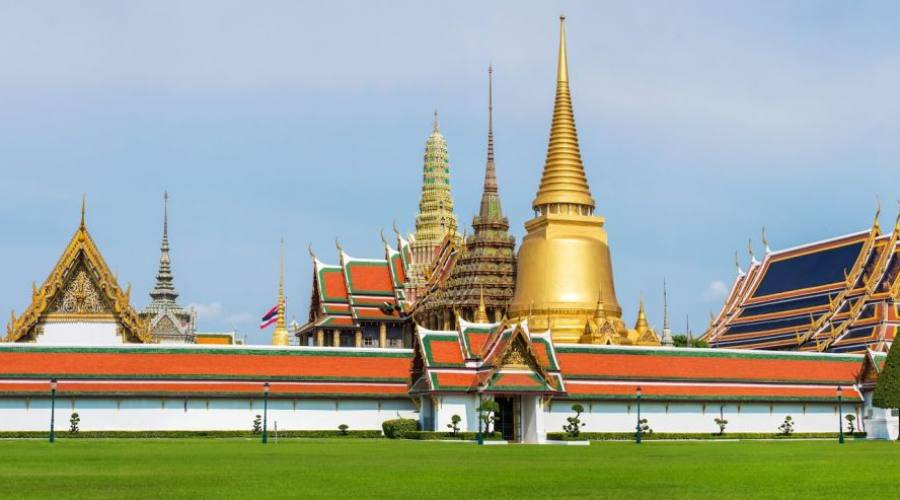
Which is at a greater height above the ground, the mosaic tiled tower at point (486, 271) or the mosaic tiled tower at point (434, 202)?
the mosaic tiled tower at point (434, 202)

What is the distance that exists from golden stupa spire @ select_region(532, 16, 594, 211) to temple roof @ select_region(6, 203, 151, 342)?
73.7 ft

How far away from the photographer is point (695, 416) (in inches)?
2116

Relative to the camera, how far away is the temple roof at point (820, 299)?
6494 centimetres

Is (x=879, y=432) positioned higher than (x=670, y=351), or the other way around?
(x=670, y=351)

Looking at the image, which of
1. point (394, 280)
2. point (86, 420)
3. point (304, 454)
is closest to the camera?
point (304, 454)

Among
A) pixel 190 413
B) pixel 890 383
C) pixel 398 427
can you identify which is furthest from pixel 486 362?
pixel 890 383

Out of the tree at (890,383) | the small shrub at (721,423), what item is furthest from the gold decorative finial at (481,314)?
the tree at (890,383)

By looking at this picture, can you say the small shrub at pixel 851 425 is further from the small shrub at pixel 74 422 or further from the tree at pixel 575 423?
the small shrub at pixel 74 422

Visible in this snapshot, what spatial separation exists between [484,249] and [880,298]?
22572mm

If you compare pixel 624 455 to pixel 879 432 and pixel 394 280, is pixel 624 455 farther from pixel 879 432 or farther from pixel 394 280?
pixel 394 280

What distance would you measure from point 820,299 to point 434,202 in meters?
34.0

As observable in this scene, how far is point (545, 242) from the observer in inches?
2721

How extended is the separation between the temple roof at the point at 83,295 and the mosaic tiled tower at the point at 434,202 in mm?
30470

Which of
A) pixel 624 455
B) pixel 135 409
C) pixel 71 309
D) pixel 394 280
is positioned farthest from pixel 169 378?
pixel 394 280
